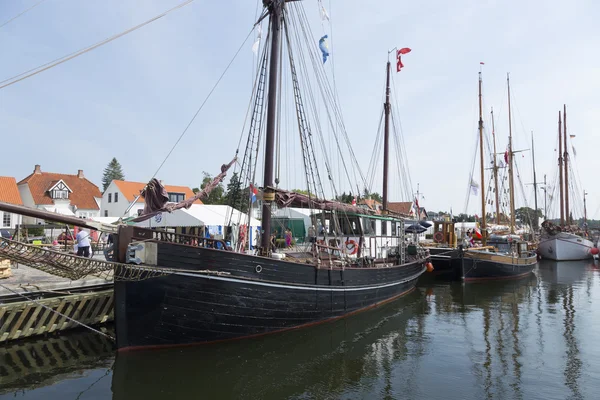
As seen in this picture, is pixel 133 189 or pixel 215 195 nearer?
pixel 133 189

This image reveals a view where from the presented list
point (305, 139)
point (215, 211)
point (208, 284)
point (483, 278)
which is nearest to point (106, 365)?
point (208, 284)

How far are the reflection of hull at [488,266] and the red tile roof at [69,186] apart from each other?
3759cm

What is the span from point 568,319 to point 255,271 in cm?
1080

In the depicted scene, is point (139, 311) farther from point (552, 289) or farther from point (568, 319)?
point (552, 289)

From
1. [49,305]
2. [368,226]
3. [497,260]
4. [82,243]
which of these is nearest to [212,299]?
[49,305]

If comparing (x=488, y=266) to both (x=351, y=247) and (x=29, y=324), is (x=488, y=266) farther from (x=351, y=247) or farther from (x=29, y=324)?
(x=29, y=324)

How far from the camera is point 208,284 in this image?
8438 millimetres

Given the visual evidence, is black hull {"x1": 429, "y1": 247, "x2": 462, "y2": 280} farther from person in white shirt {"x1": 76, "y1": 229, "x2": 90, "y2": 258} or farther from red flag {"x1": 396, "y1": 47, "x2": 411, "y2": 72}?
person in white shirt {"x1": 76, "y1": 229, "x2": 90, "y2": 258}

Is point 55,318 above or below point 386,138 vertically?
below

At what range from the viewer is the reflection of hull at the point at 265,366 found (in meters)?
7.14

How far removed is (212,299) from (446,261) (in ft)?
53.3

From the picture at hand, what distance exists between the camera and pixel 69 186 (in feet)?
137

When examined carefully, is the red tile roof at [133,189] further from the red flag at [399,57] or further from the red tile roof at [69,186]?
the red flag at [399,57]

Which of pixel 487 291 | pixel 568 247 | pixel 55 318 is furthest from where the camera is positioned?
pixel 568 247
